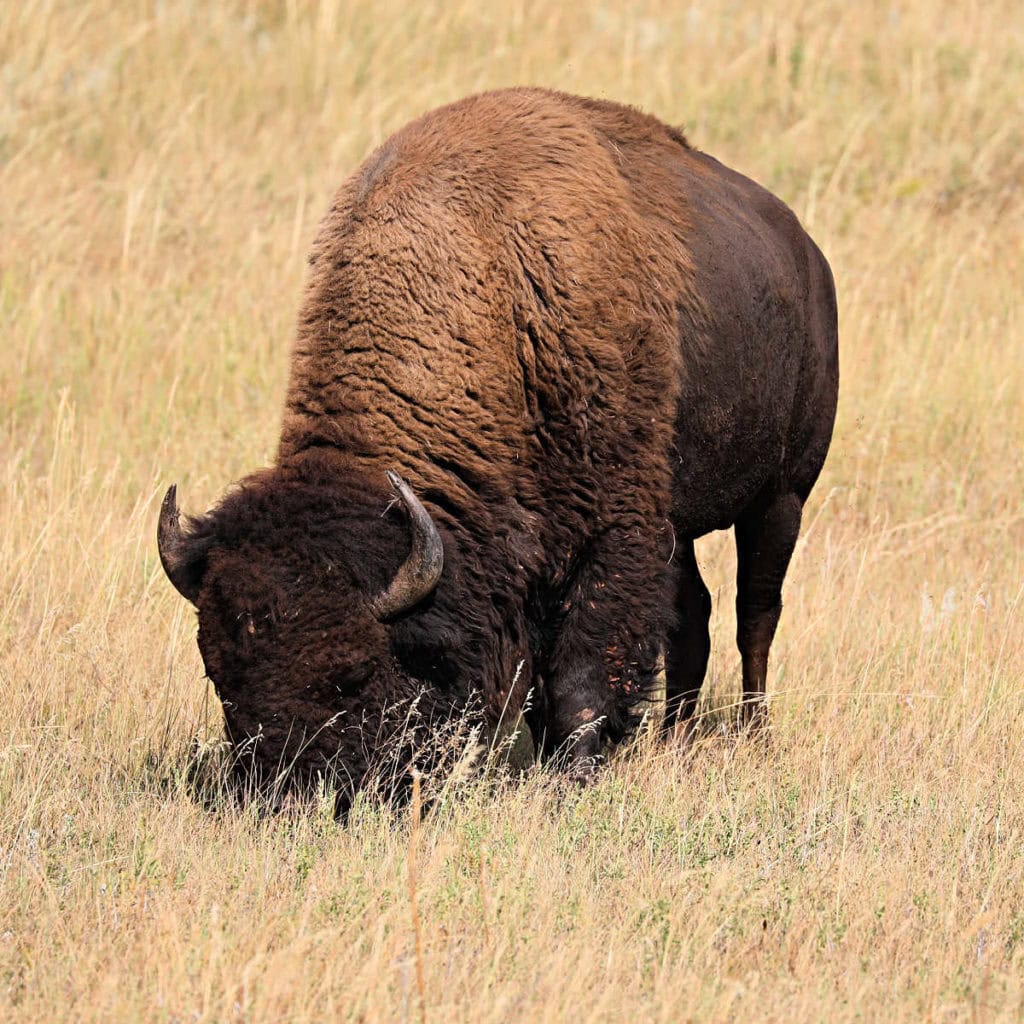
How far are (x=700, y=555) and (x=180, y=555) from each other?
12.4 feet

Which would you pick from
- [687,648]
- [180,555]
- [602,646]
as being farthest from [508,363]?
[687,648]

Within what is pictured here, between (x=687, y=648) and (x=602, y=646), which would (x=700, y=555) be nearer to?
(x=687, y=648)

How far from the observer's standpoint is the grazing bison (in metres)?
4.16

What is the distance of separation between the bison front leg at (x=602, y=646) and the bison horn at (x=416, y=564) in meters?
0.80

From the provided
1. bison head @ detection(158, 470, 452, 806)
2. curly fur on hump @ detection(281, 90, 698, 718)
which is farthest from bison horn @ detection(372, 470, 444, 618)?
curly fur on hump @ detection(281, 90, 698, 718)

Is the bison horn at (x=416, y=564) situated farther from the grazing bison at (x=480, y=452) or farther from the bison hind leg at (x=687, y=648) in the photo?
the bison hind leg at (x=687, y=648)

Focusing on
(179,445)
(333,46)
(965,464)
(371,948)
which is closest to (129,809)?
(371,948)

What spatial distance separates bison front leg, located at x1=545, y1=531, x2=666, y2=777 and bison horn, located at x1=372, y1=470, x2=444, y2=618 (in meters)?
0.80

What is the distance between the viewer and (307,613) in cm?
410

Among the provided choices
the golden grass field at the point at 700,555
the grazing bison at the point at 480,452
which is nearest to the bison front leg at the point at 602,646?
the grazing bison at the point at 480,452

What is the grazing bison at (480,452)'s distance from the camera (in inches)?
164

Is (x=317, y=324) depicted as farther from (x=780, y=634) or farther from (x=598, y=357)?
(x=780, y=634)

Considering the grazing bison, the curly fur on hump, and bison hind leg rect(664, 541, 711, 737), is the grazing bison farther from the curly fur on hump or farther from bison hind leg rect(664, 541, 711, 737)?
bison hind leg rect(664, 541, 711, 737)

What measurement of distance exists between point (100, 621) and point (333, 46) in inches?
334
